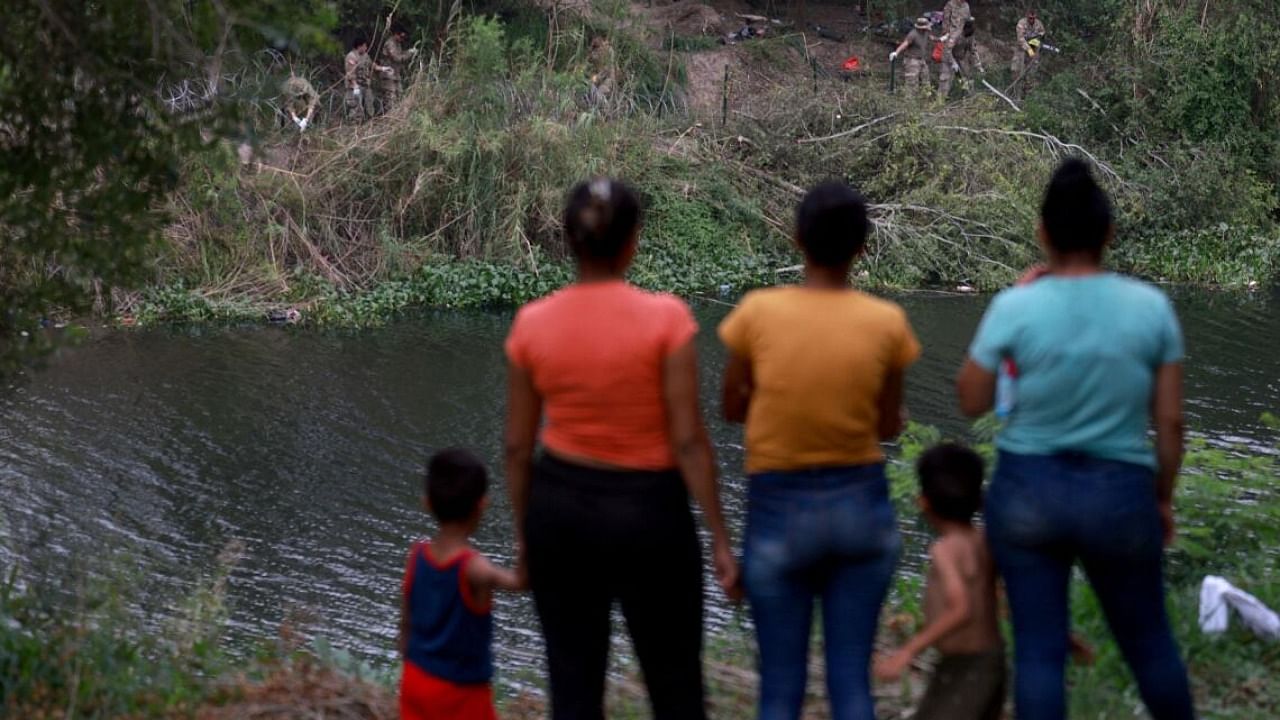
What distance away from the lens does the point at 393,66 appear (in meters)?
23.0

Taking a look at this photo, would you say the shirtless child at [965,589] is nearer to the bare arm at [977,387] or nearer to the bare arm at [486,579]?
the bare arm at [977,387]

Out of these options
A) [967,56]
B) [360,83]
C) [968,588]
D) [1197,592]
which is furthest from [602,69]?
[968,588]

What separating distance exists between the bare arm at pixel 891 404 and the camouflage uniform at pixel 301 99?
1786 centimetres

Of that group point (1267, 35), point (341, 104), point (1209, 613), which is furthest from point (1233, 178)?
point (1209, 613)

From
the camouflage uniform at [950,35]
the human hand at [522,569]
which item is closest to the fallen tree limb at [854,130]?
the camouflage uniform at [950,35]

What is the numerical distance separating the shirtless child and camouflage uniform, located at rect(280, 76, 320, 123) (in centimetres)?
1780

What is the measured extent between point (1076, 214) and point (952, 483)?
2.40ft

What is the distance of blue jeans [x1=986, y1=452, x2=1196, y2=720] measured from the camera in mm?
3500

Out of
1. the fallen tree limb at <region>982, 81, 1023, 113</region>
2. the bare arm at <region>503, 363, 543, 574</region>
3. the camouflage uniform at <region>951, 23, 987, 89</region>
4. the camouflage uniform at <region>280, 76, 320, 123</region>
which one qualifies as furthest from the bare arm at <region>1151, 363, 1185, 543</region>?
the camouflage uniform at <region>951, 23, 987, 89</region>

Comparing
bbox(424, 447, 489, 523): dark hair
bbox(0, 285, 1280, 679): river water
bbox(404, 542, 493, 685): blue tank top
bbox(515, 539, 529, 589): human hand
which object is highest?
bbox(424, 447, 489, 523): dark hair

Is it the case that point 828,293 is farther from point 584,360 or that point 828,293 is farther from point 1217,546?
point 1217,546

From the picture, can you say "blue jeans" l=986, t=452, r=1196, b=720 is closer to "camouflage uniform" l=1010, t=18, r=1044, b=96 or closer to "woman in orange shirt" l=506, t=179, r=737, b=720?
"woman in orange shirt" l=506, t=179, r=737, b=720

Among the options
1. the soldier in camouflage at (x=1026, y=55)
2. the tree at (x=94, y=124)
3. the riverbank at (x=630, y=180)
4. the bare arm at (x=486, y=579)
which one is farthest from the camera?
the soldier in camouflage at (x=1026, y=55)

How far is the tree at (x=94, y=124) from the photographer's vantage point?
6.36m
